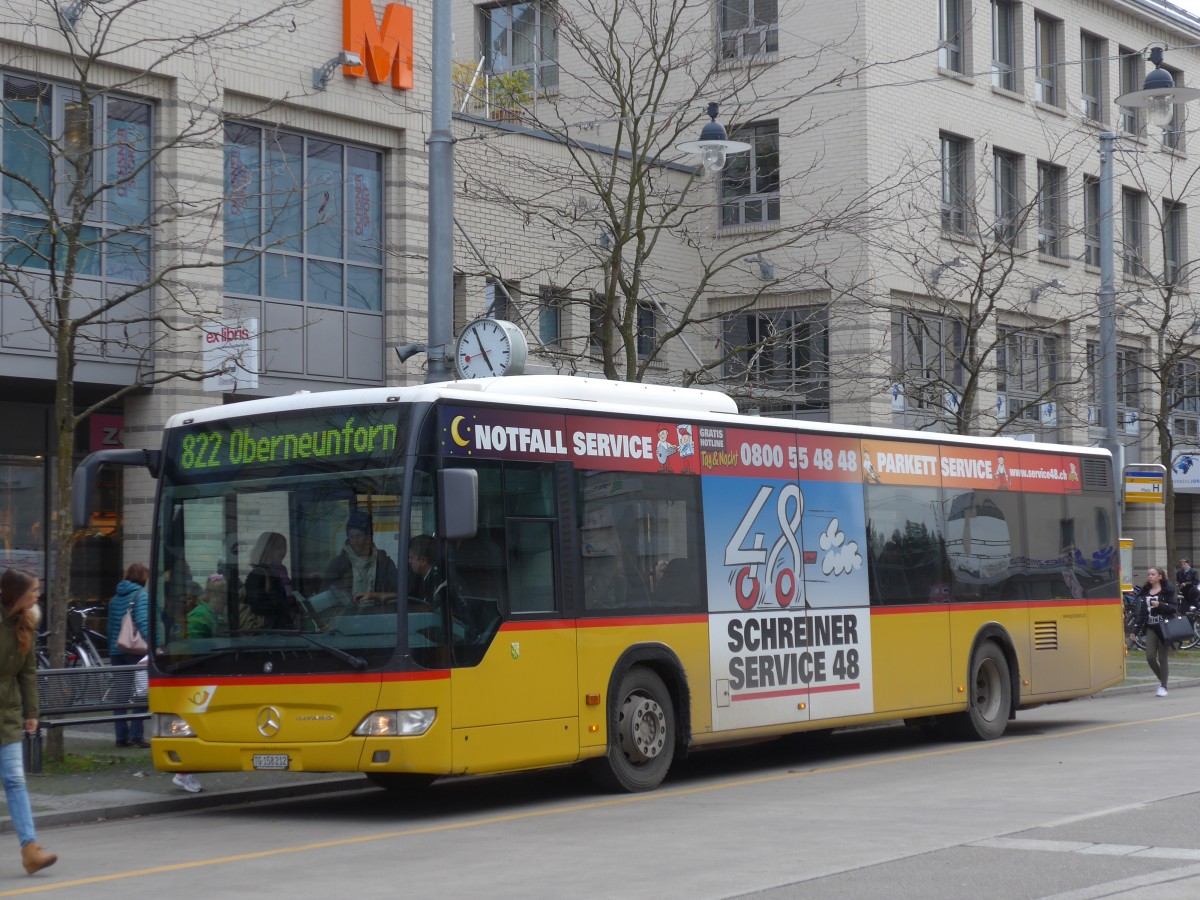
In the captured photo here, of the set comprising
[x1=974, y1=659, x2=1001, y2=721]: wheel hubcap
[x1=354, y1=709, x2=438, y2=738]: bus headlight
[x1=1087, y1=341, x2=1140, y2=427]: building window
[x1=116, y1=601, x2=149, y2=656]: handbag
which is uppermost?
[x1=1087, y1=341, x2=1140, y2=427]: building window

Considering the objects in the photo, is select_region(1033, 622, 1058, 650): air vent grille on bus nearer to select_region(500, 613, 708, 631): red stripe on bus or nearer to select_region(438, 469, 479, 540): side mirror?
select_region(500, 613, 708, 631): red stripe on bus

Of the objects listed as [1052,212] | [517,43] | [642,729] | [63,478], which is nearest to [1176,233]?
[1052,212]

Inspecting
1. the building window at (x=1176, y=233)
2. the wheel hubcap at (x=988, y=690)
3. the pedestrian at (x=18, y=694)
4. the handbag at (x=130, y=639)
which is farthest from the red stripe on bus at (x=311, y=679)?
the building window at (x=1176, y=233)

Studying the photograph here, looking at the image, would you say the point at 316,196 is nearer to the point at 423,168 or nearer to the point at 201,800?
the point at 423,168

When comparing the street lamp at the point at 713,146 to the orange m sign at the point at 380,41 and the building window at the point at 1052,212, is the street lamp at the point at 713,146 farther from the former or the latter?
the building window at the point at 1052,212

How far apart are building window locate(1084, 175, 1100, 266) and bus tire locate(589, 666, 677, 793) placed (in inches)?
1083

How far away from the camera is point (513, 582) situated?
1201cm

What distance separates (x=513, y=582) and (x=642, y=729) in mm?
1838

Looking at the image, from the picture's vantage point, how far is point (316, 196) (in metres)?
22.2

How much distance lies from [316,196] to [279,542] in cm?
1115

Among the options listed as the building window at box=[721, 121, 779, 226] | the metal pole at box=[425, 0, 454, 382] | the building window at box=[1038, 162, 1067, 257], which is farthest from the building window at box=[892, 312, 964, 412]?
the metal pole at box=[425, 0, 454, 382]

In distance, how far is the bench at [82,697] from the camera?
13953 millimetres

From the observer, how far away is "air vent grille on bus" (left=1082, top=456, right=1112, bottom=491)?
19.2 m

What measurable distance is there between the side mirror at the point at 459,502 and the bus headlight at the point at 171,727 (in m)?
2.49
